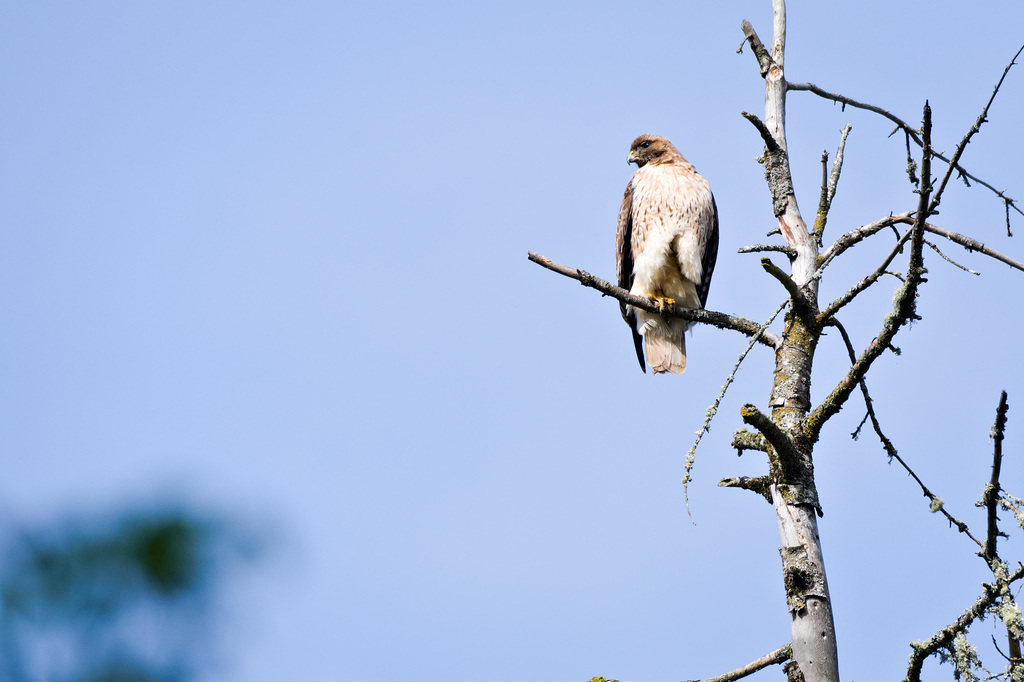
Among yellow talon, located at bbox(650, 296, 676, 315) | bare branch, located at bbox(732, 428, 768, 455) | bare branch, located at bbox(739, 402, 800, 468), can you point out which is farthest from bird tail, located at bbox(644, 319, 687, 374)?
bare branch, located at bbox(739, 402, 800, 468)

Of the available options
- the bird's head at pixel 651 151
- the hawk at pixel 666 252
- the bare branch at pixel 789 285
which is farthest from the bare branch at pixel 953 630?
the bird's head at pixel 651 151

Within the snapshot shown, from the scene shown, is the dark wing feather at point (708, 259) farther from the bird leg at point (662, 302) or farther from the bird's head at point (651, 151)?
the bird's head at point (651, 151)

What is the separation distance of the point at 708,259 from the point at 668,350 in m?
0.59

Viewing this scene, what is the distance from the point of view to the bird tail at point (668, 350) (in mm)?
5945

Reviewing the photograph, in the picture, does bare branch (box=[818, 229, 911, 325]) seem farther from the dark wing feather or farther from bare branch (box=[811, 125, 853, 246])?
the dark wing feather

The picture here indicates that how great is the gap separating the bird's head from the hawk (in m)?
0.35

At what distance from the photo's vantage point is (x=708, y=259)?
607 cm

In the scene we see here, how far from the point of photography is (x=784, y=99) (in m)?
4.34

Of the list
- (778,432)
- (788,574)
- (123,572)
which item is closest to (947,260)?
(778,432)

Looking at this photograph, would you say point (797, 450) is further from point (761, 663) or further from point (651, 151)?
point (651, 151)

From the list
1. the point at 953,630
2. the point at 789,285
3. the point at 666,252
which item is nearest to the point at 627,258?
the point at 666,252

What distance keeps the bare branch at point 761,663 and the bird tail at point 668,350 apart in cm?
274

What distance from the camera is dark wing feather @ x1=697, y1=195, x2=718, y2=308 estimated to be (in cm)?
601

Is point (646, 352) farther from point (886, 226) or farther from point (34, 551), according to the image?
point (34, 551)
